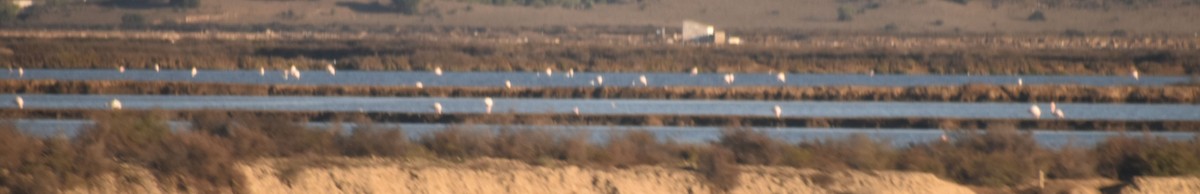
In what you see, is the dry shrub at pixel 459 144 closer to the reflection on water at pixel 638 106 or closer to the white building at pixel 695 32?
the reflection on water at pixel 638 106

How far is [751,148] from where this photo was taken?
16906mm

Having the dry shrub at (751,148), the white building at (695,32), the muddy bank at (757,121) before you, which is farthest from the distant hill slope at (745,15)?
the dry shrub at (751,148)

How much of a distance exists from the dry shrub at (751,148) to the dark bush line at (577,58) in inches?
1295

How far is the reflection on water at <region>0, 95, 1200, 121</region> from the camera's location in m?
30.4

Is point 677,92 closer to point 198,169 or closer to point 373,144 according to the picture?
point 373,144

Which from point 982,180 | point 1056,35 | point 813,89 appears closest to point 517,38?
point 1056,35

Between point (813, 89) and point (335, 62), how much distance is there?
19.2 metres

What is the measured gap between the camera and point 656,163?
53.6 feet

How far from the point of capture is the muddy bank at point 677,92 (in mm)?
35562

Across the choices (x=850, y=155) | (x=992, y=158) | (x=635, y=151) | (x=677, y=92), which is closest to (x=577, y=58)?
(x=677, y=92)

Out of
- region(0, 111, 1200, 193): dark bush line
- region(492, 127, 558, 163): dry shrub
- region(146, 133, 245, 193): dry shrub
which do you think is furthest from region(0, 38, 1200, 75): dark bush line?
region(146, 133, 245, 193): dry shrub

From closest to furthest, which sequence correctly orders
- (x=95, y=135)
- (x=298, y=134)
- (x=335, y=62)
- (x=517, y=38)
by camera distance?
1. (x=95, y=135)
2. (x=298, y=134)
3. (x=335, y=62)
4. (x=517, y=38)

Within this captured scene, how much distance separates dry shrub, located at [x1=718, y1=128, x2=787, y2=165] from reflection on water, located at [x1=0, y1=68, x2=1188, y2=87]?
76.8 ft

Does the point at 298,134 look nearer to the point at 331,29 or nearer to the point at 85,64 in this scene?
the point at 85,64
